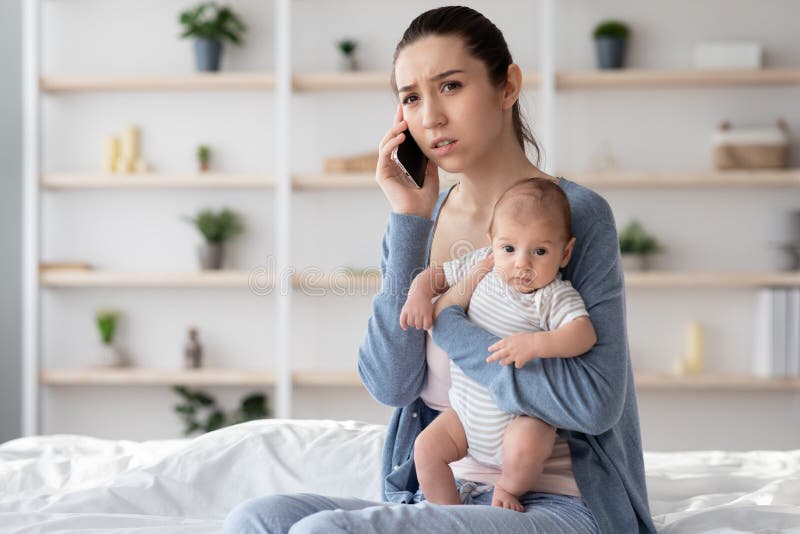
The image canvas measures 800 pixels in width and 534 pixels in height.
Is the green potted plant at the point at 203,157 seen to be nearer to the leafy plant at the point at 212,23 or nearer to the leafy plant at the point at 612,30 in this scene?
the leafy plant at the point at 212,23

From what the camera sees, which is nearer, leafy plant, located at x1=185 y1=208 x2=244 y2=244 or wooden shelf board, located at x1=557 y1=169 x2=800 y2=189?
wooden shelf board, located at x1=557 y1=169 x2=800 y2=189

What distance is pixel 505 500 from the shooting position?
1292 mm

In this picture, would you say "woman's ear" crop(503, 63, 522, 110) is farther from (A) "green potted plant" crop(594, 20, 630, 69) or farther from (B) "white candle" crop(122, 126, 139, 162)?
(B) "white candle" crop(122, 126, 139, 162)

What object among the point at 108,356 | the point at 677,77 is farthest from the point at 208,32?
the point at 677,77

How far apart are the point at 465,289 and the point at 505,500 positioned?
1.08 ft

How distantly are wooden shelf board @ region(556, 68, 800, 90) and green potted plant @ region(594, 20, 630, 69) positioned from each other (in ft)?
0.22

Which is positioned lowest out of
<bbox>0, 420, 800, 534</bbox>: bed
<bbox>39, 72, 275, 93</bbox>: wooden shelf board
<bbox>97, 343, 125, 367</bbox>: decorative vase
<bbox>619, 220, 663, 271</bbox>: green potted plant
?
<bbox>97, 343, 125, 367</bbox>: decorative vase

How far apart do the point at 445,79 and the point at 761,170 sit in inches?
115

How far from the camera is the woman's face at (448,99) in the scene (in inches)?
56.9

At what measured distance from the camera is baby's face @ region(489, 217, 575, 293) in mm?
1353

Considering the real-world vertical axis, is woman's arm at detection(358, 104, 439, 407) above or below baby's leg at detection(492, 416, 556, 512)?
above

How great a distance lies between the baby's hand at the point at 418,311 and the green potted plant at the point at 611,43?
9.41 ft

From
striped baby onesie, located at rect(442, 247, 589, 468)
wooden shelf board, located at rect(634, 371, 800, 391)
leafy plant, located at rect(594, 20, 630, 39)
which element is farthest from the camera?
leafy plant, located at rect(594, 20, 630, 39)

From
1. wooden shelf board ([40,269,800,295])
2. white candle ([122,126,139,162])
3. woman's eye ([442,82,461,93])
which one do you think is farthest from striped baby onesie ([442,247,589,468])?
white candle ([122,126,139,162])
